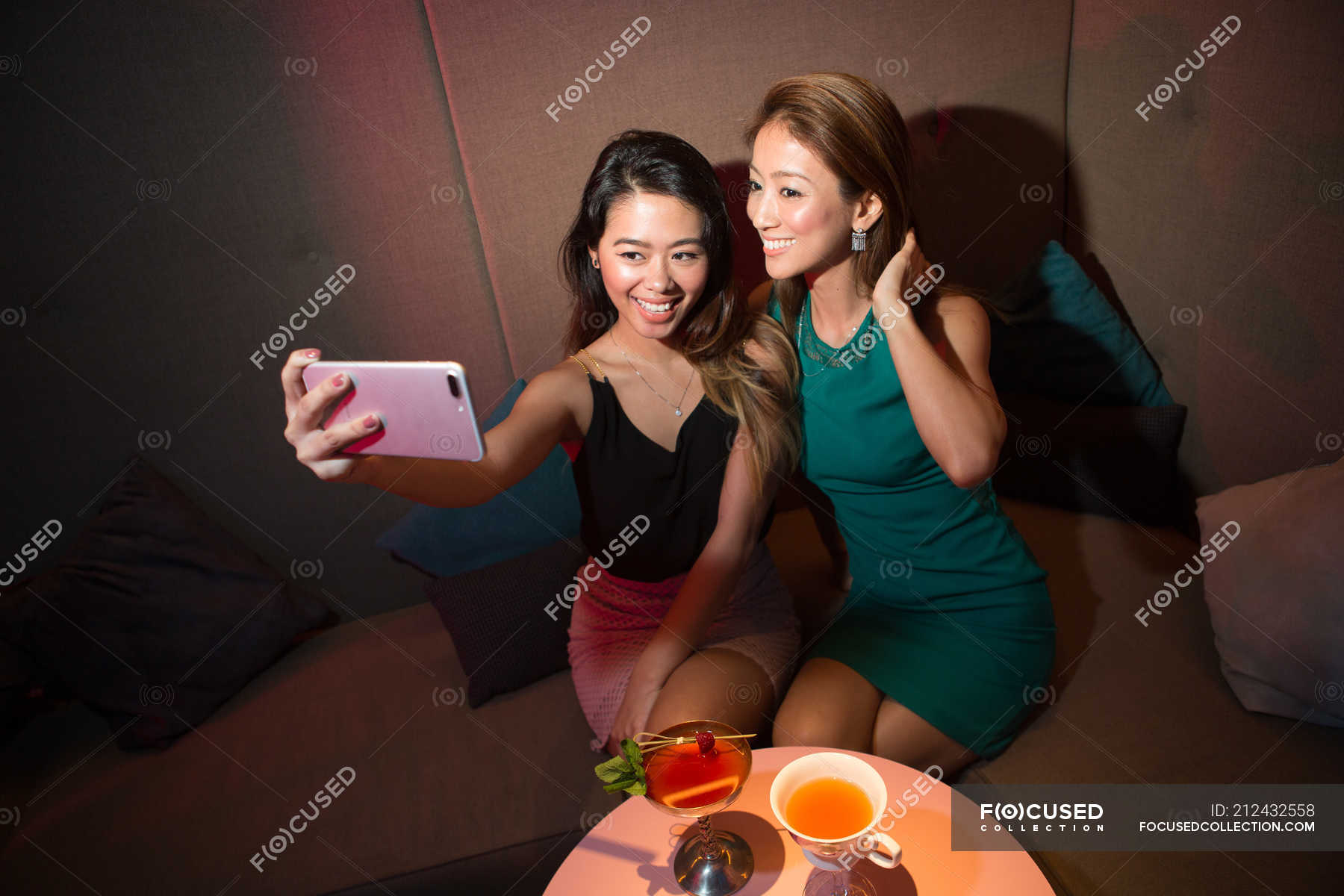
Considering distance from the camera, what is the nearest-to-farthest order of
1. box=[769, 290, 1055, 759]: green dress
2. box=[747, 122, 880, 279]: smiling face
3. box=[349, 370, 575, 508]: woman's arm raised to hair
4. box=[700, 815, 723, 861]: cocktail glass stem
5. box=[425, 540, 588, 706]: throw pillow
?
box=[700, 815, 723, 861]: cocktail glass stem < box=[349, 370, 575, 508]: woman's arm raised to hair < box=[747, 122, 880, 279]: smiling face < box=[769, 290, 1055, 759]: green dress < box=[425, 540, 588, 706]: throw pillow

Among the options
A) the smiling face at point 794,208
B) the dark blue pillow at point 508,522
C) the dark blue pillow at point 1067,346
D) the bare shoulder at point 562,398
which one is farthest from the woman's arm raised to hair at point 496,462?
the dark blue pillow at point 1067,346

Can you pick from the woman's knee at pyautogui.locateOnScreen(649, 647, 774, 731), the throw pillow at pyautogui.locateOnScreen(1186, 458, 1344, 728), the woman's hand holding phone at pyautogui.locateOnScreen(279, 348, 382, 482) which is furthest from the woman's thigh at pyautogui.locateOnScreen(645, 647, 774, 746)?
the throw pillow at pyautogui.locateOnScreen(1186, 458, 1344, 728)

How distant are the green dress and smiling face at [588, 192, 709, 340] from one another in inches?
12.9

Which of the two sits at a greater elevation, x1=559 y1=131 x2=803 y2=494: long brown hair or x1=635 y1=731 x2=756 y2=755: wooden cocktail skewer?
x1=559 y1=131 x2=803 y2=494: long brown hair

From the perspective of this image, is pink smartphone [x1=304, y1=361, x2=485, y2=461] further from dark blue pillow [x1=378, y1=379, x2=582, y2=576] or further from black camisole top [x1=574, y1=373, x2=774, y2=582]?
dark blue pillow [x1=378, y1=379, x2=582, y2=576]

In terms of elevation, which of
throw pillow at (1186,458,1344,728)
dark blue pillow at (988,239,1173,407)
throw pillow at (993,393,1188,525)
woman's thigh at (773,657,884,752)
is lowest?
woman's thigh at (773,657,884,752)

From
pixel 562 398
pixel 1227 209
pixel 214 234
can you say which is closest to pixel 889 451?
pixel 562 398

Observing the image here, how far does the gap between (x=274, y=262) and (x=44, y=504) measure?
873 millimetres

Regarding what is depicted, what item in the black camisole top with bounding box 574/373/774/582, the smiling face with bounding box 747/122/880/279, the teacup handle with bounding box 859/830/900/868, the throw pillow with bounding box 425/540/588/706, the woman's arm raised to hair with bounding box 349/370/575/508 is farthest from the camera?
the throw pillow with bounding box 425/540/588/706

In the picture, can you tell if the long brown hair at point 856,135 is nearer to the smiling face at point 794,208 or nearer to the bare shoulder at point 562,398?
the smiling face at point 794,208

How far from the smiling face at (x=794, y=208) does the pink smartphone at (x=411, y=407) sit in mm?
737

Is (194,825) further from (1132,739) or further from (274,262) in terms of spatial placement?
(1132,739)

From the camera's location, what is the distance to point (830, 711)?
1.53 meters

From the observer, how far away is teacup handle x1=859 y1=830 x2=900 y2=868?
1029mm
